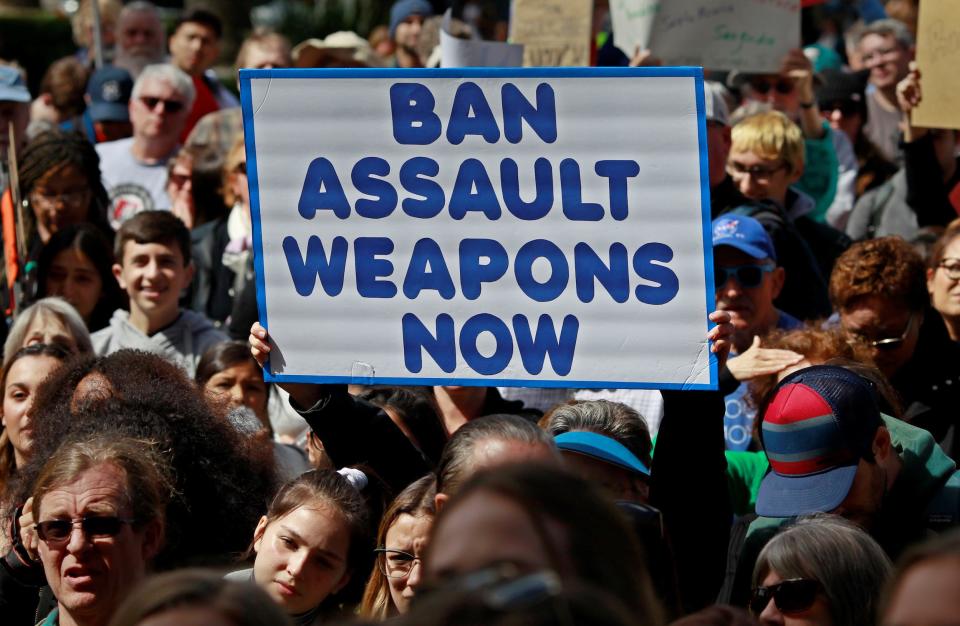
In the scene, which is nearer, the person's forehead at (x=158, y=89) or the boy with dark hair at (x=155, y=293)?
the boy with dark hair at (x=155, y=293)

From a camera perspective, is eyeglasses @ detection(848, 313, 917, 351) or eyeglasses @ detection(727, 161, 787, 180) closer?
eyeglasses @ detection(848, 313, 917, 351)

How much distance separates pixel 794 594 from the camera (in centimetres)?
337

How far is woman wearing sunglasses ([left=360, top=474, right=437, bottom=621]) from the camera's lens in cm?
384

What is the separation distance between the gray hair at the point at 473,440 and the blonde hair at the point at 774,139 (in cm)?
316

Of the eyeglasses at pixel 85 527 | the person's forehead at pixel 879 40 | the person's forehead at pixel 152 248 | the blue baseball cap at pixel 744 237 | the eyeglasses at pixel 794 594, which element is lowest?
the eyeglasses at pixel 794 594

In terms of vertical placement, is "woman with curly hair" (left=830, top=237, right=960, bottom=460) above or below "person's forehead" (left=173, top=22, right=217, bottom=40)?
below

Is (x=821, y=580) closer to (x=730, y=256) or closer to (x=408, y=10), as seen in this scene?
(x=730, y=256)

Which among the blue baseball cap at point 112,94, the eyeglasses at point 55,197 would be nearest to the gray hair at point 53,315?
the eyeglasses at point 55,197

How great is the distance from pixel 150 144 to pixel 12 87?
897mm

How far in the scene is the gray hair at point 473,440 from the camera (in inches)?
146

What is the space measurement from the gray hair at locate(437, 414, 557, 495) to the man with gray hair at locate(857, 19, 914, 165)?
5.30 meters

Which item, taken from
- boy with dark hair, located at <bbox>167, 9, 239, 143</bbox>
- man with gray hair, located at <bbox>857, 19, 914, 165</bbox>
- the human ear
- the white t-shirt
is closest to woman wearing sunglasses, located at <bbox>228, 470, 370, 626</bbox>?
the human ear

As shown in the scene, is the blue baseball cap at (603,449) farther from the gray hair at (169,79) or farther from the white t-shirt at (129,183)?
the gray hair at (169,79)

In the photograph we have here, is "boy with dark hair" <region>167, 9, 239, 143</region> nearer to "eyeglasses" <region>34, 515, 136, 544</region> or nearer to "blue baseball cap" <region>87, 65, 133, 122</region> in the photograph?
"blue baseball cap" <region>87, 65, 133, 122</region>
